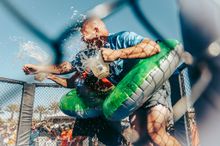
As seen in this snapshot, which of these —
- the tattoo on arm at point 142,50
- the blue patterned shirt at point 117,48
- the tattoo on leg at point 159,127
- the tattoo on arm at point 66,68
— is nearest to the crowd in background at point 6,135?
the tattoo on arm at point 66,68

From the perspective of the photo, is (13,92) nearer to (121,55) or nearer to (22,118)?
(22,118)

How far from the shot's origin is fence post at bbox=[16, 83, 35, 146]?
143 inches

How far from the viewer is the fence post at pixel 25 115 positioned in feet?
11.9

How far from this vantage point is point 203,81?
5.69ft

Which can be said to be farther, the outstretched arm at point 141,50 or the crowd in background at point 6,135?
the crowd in background at point 6,135

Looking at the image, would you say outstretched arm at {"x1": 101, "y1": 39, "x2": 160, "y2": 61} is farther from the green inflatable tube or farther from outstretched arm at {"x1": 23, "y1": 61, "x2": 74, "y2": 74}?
outstretched arm at {"x1": 23, "y1": 61, "x2": 74, "y2": 74}

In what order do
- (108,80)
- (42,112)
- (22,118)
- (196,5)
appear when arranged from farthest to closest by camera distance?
(42,112), (22,118), (108,80), (196,5)

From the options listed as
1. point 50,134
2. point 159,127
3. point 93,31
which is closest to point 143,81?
point 159,127

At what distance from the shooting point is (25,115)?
3648 mm

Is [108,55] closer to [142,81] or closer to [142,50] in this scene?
[142,50]

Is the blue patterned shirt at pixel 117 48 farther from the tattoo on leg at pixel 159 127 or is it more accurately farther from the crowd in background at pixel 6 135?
the crowd in background at pixel 6 135

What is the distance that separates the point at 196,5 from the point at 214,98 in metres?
0.56

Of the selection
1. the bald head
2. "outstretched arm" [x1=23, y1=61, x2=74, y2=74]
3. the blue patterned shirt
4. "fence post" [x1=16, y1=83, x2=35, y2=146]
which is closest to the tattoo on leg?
the blue patterned shirt

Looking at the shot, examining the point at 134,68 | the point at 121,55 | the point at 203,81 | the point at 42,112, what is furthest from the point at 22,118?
the point at 203,81
